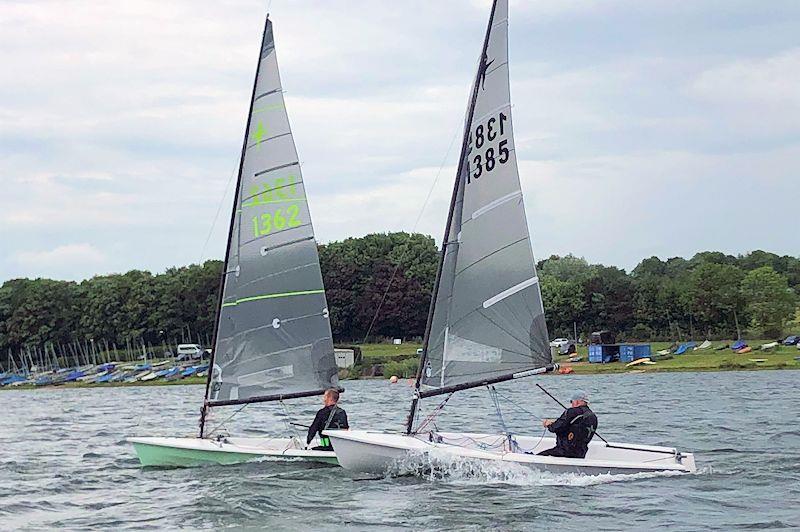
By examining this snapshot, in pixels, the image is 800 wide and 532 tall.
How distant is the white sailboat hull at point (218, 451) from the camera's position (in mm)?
21469

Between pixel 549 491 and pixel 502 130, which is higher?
pixel 502 130

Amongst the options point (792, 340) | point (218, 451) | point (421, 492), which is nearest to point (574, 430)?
point (421, 492)

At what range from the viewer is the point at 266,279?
75.7 feet

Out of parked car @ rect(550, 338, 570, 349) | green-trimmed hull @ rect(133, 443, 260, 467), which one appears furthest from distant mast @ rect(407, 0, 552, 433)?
parked car @ rect(550, 338, 570, 349)

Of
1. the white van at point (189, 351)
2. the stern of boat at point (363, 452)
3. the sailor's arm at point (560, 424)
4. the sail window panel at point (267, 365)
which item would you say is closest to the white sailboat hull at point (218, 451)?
the sail window panel at point (267, 365)

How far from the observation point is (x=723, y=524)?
15789mm

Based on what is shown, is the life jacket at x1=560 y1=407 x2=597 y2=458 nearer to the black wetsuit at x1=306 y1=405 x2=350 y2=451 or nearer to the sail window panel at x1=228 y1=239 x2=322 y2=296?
the black wetsuit at x1=306 y1=405 x2=350 y2=451

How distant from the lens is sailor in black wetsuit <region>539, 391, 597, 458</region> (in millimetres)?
19000

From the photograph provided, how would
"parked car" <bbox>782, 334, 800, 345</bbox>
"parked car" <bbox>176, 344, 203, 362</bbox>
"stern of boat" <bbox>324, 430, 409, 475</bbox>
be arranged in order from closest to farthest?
"stern of boat" <bbox>324, 430, 409, 475</bbox>
"parked car" <bbox>782, 334, 800, 345</bbox>
"parked car" <bbox>176, 344, 203, 362</bbox>

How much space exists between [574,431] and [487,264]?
3.34 m

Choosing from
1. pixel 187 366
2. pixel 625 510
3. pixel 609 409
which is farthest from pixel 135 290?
pixel 625 510

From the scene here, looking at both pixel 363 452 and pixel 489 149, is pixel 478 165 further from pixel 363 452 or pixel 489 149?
pixel 363 452

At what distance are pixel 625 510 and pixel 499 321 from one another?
462 centimetres

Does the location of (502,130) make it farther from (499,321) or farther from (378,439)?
(378,439)
